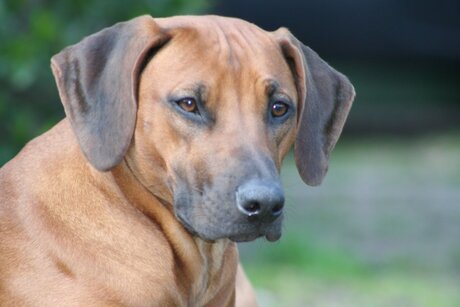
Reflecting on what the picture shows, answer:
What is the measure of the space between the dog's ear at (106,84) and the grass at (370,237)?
9.64 feet

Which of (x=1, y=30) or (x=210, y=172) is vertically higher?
(x=210, y=172)

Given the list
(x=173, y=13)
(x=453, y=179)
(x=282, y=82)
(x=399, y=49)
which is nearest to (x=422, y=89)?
(x=399, y=49)

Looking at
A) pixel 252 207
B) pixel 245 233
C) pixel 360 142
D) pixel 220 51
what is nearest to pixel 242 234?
pixel 245 233

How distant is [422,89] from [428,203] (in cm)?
328

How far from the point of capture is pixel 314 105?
18.4 ft

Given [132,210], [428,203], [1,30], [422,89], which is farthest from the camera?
[422,89]

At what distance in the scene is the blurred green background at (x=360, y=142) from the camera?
8.28 m

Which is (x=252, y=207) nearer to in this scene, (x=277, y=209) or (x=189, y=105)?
(x=277, y=209)

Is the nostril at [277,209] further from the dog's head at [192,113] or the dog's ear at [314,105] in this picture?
the dog's ear at [314,105]

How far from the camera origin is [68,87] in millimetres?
5266

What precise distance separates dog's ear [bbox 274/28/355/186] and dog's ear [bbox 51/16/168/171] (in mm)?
637

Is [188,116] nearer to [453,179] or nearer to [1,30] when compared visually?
[1,30]

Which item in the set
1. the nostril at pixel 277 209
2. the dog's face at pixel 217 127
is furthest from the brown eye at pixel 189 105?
the nostril at pixel 277 209

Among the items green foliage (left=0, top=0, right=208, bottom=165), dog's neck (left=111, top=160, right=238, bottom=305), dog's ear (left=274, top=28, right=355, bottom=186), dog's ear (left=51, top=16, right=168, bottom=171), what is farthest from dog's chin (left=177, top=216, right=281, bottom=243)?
green foliage (left=0, top=0, right=208, bottom=165)
